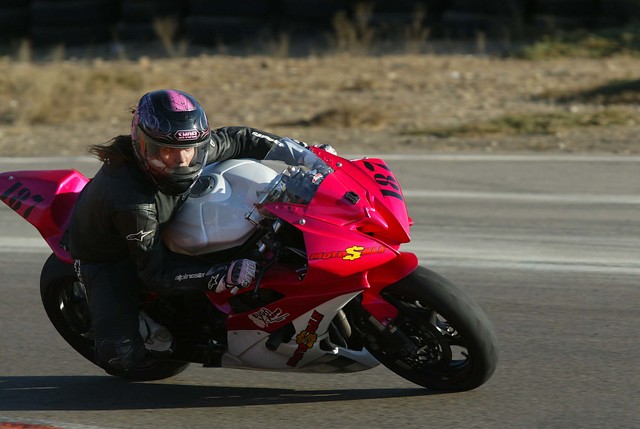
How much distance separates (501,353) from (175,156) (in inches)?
78.2

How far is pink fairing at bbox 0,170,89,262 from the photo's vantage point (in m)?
5.13

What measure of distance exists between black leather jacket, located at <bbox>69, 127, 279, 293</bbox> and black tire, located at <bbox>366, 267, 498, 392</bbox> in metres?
0.82

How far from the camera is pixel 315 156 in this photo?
15.2 feet

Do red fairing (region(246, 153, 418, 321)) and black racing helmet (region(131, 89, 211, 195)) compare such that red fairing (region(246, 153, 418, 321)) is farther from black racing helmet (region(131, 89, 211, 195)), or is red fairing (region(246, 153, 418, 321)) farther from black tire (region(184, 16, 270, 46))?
black tire (region(184, 16, 270, 46))

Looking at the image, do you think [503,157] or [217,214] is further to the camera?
[503,157]

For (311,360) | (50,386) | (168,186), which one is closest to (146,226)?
(168,186)

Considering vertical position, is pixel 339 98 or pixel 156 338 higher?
pixel 156 338

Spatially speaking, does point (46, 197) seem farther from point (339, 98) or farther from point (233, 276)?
point (339, 98)

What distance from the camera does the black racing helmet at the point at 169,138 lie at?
172 inches

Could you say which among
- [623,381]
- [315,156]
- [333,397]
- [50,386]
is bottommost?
[50,386]

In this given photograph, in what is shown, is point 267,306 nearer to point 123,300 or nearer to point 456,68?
point 123,300

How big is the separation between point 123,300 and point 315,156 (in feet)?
3.43

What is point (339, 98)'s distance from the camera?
14328mm

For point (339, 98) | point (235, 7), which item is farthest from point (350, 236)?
point (235, 7)
